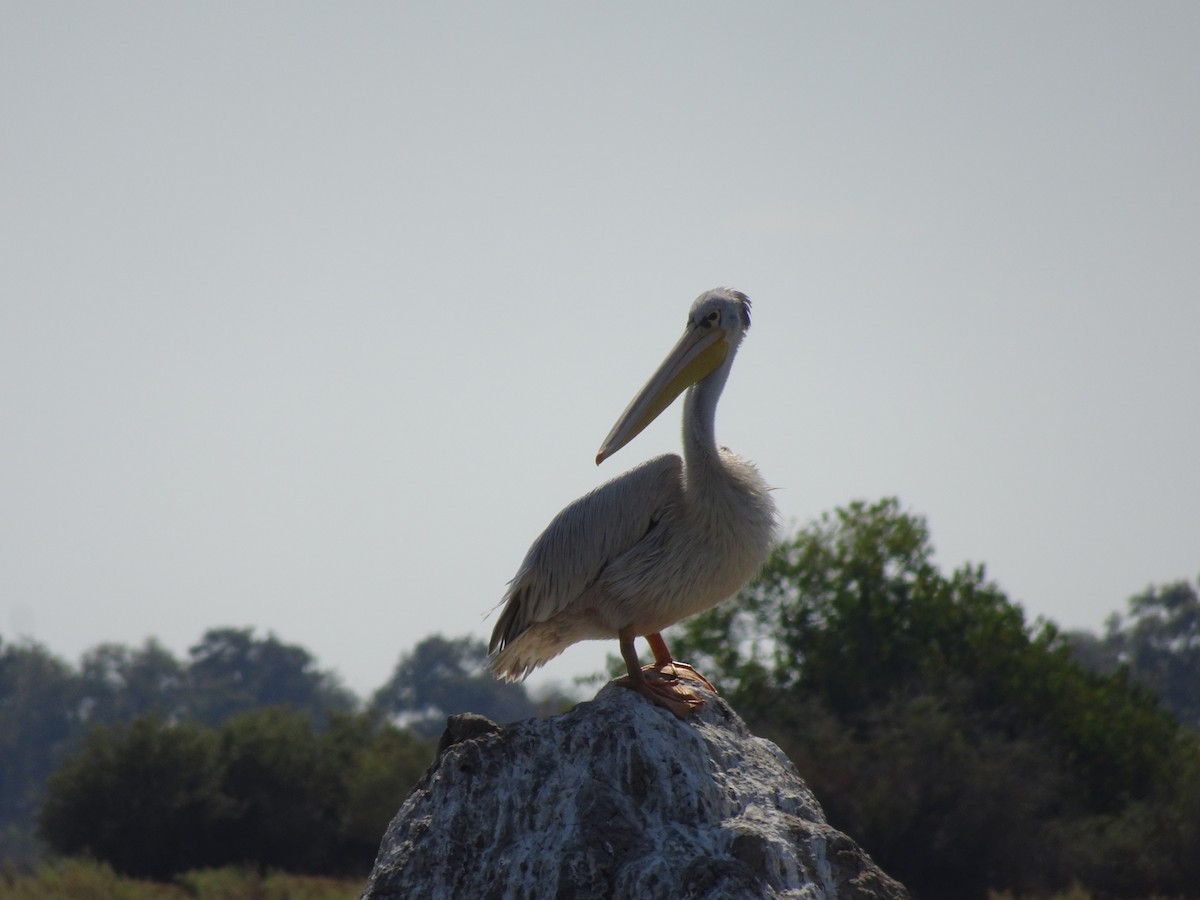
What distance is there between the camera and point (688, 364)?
21.5ft

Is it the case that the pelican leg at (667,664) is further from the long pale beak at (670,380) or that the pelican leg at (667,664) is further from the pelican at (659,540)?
the long pale beak at (670,380)

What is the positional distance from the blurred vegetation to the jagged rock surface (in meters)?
14.8

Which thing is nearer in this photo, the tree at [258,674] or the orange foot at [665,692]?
the orange foot at [665,692]

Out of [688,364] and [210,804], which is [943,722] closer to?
[210,804]

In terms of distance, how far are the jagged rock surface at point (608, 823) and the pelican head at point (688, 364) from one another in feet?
4.33

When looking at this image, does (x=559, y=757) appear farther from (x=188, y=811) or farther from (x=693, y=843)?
(x=188, y=811)

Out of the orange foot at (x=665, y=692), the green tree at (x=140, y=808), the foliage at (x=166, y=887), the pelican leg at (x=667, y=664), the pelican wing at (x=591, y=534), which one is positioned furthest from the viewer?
the green tree at (x=140, y=808)

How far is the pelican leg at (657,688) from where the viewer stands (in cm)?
580

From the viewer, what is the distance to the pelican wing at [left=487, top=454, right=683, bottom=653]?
637cm

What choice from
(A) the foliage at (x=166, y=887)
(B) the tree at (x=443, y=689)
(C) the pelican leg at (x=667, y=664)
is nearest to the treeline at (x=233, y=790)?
(A) the foliage at (x=166, y=887)

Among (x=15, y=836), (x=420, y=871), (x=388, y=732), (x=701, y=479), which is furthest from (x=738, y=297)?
(x=15, y=836)

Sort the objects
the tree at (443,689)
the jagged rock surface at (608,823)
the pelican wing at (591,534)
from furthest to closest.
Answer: the tree at (443,689) → the pelican wing at (591,534) → the jagged rock surface at (608,823)

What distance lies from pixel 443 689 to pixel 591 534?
90170 millimetres

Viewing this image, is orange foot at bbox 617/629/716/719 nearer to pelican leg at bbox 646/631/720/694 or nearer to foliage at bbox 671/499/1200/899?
pelican leg at bbox 646/631/720/694
